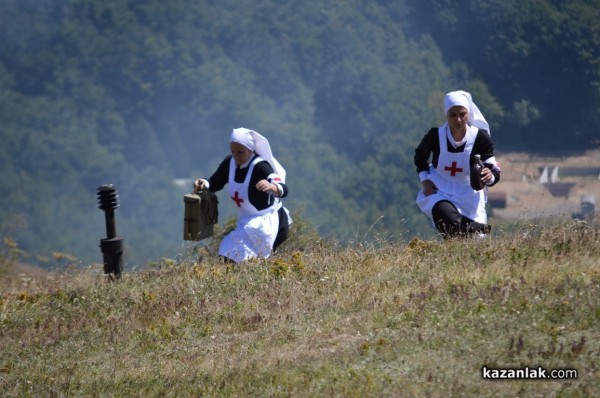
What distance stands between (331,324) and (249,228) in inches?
128

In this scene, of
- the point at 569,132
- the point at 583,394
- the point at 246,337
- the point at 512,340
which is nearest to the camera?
the point at 583,394

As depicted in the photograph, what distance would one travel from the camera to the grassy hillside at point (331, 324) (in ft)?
20.8

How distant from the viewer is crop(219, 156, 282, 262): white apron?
1074 centimetres

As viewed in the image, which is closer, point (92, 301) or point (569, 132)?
point (92, 301)

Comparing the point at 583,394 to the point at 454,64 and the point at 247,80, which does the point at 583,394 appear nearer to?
the point at 454,64

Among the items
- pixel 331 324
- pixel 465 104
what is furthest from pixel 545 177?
pixel 331 324

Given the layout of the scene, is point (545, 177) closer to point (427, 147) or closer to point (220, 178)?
point (220, 178)

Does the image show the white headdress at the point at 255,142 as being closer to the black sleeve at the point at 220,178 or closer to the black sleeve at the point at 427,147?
the black sleeve at the point at 220,178

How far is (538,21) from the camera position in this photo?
59.2m

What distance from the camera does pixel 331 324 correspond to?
300 inches

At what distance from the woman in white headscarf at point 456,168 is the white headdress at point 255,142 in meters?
1.63

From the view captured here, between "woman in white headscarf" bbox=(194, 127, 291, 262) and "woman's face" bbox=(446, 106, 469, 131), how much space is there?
189cm

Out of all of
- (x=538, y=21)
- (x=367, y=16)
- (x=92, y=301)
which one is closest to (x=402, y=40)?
(x=367, y=16)

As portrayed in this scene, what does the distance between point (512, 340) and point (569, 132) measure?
4590 centimetres
